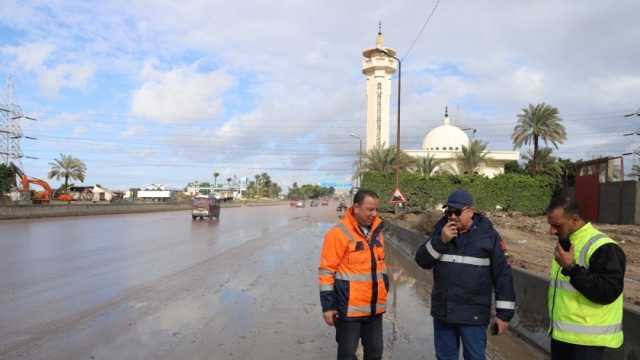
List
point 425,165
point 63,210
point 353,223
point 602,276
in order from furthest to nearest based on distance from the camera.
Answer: point 425,165 < point 63,210 < point 353,223 < point 602,276

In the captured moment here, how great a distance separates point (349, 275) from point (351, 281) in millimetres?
49

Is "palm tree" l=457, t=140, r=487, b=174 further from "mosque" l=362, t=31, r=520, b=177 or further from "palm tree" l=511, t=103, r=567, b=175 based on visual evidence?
"mosque" l=362, t=31, r=520, b=177

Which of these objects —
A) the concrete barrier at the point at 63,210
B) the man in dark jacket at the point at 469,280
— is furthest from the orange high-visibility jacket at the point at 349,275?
the concrete barrier at the point at 63,210

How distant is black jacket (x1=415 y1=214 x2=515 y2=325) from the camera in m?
3.97

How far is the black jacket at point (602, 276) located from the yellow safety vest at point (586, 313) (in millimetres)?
52

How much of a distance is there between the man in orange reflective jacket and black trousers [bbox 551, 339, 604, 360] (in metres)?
1.31

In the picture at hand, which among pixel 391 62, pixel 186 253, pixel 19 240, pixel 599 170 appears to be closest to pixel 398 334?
pixel 186 253

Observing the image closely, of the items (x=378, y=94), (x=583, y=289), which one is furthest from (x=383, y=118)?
(x=583, y=289)

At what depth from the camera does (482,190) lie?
4728cm

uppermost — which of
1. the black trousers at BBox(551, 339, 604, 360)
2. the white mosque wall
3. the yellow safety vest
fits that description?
the white mosque wall

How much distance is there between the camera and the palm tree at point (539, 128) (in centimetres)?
5216

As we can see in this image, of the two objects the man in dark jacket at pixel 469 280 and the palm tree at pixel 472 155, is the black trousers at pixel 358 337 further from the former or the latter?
the palm tree at pixel 472 155

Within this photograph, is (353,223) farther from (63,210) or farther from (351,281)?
(63,210)

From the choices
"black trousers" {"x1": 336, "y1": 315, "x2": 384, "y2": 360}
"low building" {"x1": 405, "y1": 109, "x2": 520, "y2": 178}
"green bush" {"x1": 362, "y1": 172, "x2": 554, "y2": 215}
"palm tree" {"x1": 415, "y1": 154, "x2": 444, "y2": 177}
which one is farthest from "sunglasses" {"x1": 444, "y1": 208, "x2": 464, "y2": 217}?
"low building" {"x1": 405, "y1": 109, "x2": 520, "y2": 178}
